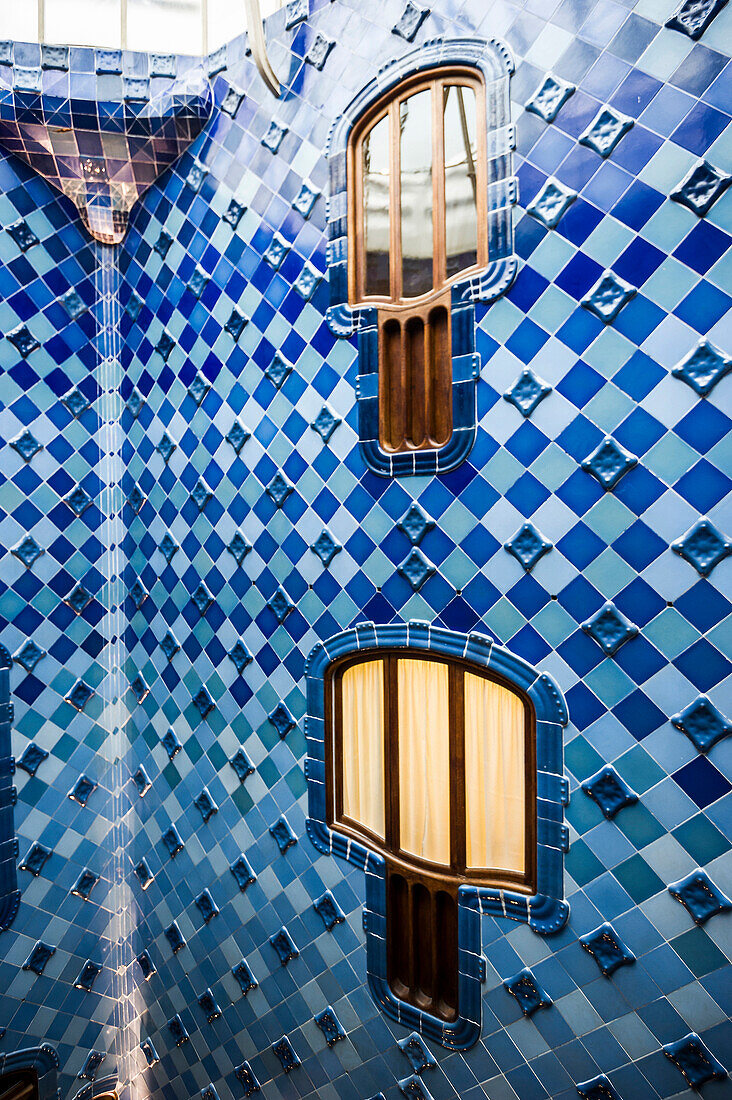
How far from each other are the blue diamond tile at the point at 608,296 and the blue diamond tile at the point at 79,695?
15.0 feet

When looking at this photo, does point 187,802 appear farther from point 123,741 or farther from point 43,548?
point 43,548

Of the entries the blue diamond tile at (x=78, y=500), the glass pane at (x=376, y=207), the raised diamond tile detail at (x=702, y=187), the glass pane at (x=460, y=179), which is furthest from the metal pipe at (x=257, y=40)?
the blue diamond tile at (x=78, y=500)

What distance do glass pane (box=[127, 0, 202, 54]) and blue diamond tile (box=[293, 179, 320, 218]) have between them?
1.67 m

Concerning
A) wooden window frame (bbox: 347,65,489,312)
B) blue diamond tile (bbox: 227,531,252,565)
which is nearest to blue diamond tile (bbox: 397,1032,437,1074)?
blue diamond tile (bbox: 227,531,252,565)

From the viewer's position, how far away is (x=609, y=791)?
332cm

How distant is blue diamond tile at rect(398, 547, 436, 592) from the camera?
392cm

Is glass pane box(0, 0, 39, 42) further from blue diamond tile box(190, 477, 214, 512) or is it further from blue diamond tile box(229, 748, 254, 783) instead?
blue diamond tile box(229, 748, 254, 783)

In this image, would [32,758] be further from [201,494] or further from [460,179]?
[460,179]

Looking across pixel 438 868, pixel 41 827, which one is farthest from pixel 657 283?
pixel 41 827

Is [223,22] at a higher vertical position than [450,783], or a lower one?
higher

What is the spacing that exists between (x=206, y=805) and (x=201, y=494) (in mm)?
2327

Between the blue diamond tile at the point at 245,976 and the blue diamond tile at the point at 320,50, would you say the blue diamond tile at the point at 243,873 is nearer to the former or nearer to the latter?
the blue diamond tile at the point at 245,976

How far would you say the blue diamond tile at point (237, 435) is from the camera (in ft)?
15.6

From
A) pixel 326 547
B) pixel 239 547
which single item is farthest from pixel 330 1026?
pixel 239 547
